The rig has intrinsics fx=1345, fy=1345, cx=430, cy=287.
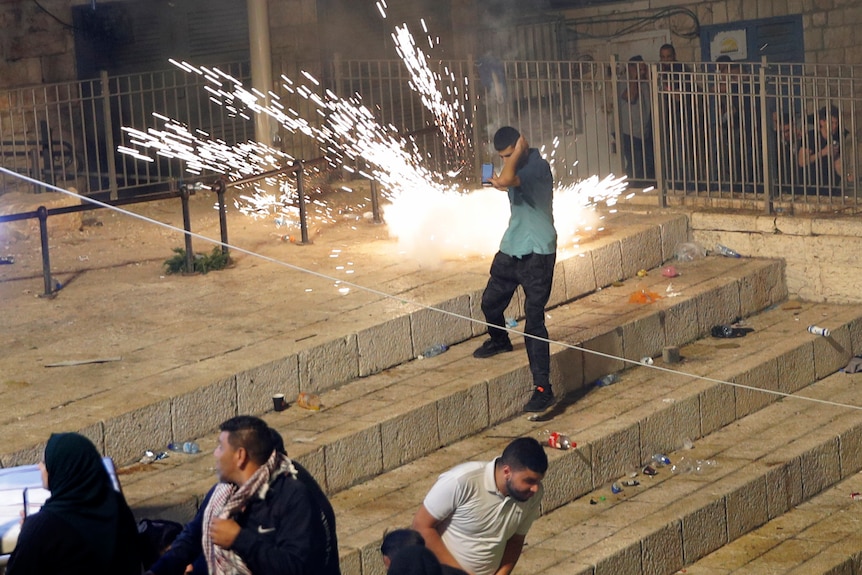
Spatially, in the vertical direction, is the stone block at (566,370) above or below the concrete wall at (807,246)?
below

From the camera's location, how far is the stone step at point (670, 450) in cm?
790

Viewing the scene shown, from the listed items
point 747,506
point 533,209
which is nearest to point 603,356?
point 533,209

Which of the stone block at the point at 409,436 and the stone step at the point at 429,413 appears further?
the stone block at the point at 409,436

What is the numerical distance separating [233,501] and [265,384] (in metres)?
3.73

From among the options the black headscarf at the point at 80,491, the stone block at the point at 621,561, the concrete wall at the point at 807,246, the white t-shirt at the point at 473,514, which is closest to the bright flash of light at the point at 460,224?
the concrete wall at the point at 807,246

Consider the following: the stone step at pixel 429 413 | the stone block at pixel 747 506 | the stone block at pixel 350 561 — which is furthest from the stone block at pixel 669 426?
the stone block at pixel 350 561

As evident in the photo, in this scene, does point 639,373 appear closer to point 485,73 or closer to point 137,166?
point 485,73

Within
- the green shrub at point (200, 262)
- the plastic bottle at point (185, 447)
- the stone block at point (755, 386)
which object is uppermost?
the green shrub at point (200, 262)

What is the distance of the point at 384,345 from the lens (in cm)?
965

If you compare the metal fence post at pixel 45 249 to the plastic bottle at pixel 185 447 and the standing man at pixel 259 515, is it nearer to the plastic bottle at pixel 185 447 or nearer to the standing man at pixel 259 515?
the plastic bottle at pixel 185 447

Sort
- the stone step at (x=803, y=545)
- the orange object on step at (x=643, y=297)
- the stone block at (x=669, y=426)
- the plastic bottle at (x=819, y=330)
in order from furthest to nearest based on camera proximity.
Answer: the orange object on step at (x=643, y=297), the plastic bottle at (x=819, y=330), the stone block at (x=669, y=426), the stone step at (x=803, y=545)

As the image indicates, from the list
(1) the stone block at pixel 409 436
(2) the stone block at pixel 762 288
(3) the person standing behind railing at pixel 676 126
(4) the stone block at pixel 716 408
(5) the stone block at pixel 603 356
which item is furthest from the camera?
(3) the person standing behind railing at pixel 676 126

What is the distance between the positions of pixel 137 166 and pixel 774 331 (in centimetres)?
744

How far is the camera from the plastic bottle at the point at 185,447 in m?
8.12
